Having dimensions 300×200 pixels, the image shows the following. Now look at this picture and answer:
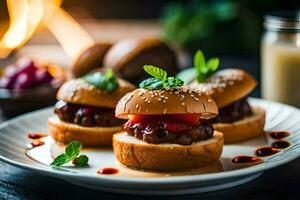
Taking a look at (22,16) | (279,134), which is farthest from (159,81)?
(22,16)

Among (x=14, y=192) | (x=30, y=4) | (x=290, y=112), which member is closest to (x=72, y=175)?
(x=14, y=192)

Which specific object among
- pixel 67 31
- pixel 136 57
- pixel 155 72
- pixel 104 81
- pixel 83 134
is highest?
pixel 155 72

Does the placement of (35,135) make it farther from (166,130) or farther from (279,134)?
(279,134)

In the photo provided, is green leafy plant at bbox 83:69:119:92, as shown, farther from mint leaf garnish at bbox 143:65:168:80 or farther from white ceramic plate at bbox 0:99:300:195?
mint leaf garnish at bbox 143:65:168:80

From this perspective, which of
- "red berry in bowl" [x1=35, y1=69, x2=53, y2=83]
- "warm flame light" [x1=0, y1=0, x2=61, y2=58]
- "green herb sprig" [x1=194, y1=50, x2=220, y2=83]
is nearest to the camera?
"green herb sprig" [x1=194, y1=50, x2=220, y2=83]

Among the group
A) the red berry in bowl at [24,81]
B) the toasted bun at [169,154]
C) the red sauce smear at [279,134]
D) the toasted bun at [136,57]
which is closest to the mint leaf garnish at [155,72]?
the toasted bun at [169,154]

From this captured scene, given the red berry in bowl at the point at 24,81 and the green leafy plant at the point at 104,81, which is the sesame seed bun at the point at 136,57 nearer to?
the red berry in bowl at the point at 24,81

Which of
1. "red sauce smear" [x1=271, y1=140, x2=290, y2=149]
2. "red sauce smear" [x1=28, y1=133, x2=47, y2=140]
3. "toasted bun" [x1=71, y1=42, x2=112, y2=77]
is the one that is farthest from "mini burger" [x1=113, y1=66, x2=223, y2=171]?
"toasted bun" [x1=71, y1=42, x2=112, y2=77]
